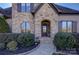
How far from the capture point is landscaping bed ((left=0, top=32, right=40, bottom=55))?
381 cm

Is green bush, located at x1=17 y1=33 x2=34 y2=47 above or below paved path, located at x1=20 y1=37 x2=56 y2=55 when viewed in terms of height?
above

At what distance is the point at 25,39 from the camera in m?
3.86

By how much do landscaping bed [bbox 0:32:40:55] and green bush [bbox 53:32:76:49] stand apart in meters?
0.32

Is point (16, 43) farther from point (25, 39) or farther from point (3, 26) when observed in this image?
point (3, 26)

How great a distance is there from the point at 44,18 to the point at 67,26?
1.31 feet

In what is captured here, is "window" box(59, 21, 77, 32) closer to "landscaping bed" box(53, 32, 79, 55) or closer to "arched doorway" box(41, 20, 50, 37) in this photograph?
"landscaping bed" box(53, 32, 79, 55)

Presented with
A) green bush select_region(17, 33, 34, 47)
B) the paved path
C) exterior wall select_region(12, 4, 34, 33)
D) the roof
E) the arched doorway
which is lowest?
the paved path

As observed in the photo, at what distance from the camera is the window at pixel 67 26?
384 cm

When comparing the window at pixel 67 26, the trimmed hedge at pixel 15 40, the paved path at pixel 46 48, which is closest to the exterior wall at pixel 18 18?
the trimmed hedge at pixel 15 40

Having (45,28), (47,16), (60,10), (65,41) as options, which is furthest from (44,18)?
(65,41)

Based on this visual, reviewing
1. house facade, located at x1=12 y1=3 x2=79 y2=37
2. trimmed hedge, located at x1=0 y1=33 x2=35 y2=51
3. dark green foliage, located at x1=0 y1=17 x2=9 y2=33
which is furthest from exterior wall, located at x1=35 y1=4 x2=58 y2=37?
dark green foliage, located at x1=0 y1=17 x2=9 y2=33

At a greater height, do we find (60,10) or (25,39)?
(60,10)

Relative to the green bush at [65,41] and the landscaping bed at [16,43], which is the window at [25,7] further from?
the green bush at [65,41]
